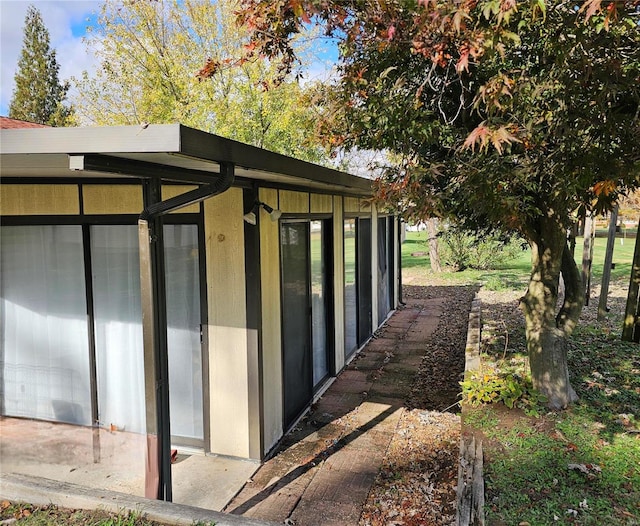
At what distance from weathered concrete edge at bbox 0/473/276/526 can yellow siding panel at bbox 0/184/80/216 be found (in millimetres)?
2250

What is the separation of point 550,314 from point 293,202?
115 inches

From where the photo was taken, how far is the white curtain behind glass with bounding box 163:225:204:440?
461 centimetres

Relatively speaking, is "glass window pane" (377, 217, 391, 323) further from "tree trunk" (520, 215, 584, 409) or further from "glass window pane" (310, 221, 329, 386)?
"tree trunk" (520, 215, 584, 409)

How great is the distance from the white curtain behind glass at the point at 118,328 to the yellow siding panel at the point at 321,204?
2377mm

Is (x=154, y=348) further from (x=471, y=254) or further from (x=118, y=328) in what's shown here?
(x=471, y=254)

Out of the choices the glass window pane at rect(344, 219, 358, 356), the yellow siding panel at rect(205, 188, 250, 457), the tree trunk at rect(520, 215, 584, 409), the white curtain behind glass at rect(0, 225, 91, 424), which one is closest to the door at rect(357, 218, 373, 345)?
the glass window pane at rect(344, 219, 358, 356)

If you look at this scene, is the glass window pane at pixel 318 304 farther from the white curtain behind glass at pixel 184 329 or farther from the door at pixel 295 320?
the white curtain behind glass at pixel 184 329

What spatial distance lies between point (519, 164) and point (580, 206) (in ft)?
2.48

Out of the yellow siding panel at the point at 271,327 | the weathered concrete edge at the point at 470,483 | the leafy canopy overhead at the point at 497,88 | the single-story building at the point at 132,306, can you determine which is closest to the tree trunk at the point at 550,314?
the leafy canopy overhead at the point at 497,88

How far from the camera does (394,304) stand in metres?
11.9

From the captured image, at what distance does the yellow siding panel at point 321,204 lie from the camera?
6.15 metres

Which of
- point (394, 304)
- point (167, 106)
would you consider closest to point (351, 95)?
point (394, 304)

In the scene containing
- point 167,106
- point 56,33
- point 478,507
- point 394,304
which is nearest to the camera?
point 478,507

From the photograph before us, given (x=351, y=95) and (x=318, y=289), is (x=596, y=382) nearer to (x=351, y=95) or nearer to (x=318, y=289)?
(x=318, y=289)
